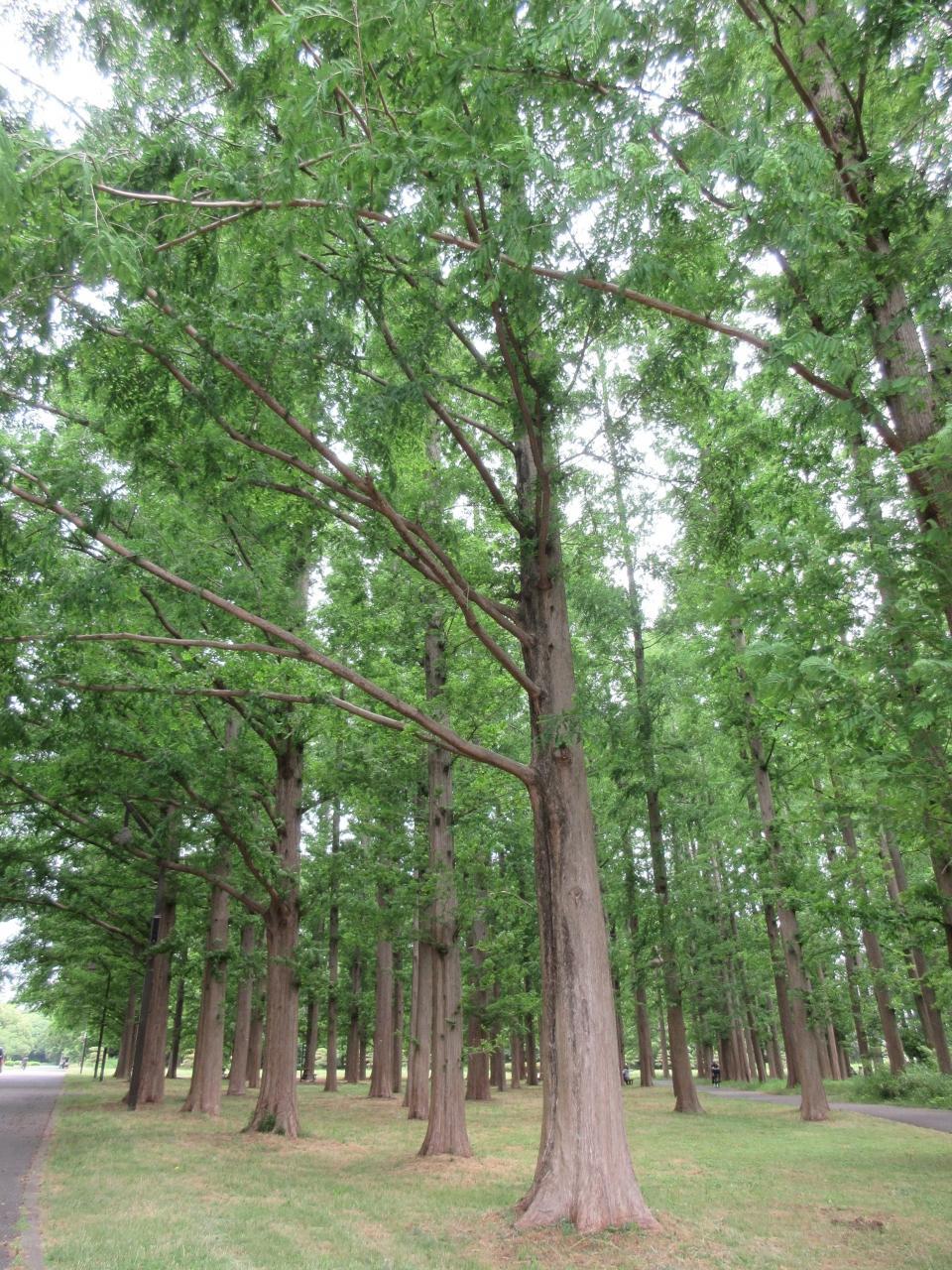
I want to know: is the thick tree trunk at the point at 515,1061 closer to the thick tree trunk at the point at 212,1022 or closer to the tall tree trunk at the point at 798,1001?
the tall tree trunk at the point at 798,1001

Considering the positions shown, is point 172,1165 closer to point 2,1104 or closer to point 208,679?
point 208,679

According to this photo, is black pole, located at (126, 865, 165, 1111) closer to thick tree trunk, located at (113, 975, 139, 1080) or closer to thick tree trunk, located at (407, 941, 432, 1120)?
thick tree trunk, located at (407, 941, 432, 1120)

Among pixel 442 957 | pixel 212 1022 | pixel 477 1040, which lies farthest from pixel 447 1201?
pixel 477 1040

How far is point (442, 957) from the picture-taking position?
12.6m

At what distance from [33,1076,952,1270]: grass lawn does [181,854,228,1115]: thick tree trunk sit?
4.82 ft

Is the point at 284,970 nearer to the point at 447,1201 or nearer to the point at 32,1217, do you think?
the point at 447,1201

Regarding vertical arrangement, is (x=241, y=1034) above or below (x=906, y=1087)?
above

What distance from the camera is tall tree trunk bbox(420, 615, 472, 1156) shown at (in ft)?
38.1

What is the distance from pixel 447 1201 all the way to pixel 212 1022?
10094mm

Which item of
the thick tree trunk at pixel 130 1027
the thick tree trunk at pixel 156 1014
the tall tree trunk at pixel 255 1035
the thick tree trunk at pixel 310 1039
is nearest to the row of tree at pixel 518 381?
the thick tree trunk at pixel 156 1014

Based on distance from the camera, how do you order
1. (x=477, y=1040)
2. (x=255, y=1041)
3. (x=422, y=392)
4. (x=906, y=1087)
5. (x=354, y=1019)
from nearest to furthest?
(x=422, y=392), (x=906, y=1087), (x=477, y=1040), (x=354, y=1019), (x=255, y=1041)

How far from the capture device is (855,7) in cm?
568

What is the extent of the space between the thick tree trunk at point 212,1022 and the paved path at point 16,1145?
2.77 m

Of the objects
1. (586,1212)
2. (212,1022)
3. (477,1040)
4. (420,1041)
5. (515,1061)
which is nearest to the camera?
(586,1212)
